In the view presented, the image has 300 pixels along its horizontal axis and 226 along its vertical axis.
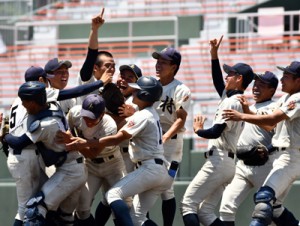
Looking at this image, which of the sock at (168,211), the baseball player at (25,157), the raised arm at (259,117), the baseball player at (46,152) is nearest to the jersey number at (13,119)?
the baseball player at (25,157)

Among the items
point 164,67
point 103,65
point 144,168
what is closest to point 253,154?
point 144,168

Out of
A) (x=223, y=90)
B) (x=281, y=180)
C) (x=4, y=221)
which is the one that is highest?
(x=223, y=90)

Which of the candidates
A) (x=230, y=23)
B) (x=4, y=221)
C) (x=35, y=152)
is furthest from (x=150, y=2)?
(x=35, y=152)

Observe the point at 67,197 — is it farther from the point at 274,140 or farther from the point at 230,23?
the point at 230,23

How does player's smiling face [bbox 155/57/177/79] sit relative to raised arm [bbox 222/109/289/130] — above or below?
above

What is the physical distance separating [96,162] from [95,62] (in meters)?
1.07

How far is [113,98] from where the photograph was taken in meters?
10.0

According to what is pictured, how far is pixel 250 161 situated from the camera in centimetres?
971

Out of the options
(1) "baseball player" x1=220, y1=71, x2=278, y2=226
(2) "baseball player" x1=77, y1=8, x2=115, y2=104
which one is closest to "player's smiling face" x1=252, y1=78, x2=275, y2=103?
(1) "baseball player" x1=220, y1=71, x2=278, y2=226

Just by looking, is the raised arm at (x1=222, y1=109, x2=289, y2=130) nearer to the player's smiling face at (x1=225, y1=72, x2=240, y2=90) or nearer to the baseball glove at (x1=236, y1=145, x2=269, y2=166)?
the baseball glove at (x1=236, y1=145, x2=269, y2=166)

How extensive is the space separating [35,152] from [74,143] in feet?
1.74

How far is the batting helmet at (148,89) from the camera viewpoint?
9.33 metres

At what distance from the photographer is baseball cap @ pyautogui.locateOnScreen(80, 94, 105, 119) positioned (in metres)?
9.32

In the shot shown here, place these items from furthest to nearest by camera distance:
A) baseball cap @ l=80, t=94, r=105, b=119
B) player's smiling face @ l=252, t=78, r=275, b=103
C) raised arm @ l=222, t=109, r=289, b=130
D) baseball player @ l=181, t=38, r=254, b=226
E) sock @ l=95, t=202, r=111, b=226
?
sock @ l=95, t=202, r=111, b=226, player's smiling face @ l=252, t=78, r=275, b=103, baseball player @ l=181, t=38, r=254, b=226, baseball cap @ l=80, t=94, r=105, b=119, raised arm @ l=222, t=109, r=289, b=130
